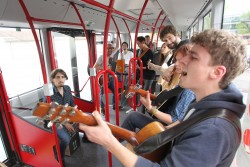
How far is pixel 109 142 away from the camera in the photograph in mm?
935

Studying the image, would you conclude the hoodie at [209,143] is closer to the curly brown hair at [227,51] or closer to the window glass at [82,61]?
the curly brown hair at [227,51]

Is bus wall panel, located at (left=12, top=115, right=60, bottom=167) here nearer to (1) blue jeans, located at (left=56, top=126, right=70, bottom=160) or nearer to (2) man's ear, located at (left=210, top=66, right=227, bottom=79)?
(1) blue jeans, located at (left=56, top=126, right=70, bottom=160)

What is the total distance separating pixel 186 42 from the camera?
166cm

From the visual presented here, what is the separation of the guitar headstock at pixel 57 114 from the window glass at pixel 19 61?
2184mm

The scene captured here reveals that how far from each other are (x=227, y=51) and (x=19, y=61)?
150 inches

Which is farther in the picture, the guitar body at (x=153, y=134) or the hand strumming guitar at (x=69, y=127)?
the hand strumming guitar at (x=69, y=127)

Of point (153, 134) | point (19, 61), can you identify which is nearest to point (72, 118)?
point (153, 134)

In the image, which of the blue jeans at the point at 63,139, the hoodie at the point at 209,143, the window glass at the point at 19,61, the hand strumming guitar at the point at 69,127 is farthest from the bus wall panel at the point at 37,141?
the hoodie at the point at 209,143

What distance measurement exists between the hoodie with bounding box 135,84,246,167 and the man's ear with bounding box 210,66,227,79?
0.35 ft

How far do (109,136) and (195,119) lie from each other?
1.54 feet

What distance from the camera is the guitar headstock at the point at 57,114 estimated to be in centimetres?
101

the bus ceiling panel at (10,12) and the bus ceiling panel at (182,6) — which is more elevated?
the bus ceiling panel at (182,6)

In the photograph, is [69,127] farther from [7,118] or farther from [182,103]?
[182,103]

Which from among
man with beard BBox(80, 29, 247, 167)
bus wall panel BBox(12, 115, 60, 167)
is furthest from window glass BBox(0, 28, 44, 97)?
man with beard BBox(80, 29, 247, 167)
